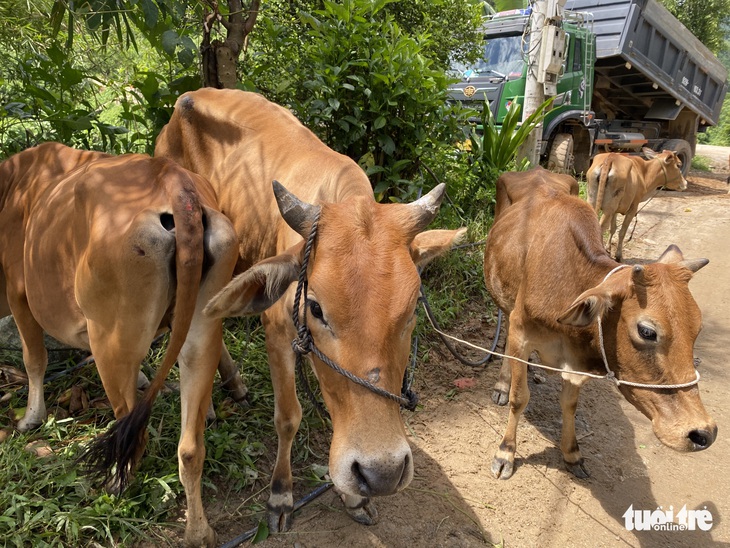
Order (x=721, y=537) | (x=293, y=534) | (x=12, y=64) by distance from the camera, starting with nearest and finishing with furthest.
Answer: (x=293, y=534) < (x=721, y=537) < (x=12, y=64)

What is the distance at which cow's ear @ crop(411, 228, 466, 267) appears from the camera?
230 centimetres

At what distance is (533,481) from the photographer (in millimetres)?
3441

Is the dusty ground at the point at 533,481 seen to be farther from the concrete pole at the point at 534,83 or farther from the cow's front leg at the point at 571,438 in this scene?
the concrete pole at the point at 534,83

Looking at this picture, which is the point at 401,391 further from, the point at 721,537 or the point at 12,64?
the point at 12,64

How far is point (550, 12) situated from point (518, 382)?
19.6 feet

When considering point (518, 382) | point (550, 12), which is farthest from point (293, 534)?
point (550, 12)

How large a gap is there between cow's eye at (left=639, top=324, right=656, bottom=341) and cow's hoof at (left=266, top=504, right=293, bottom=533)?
2064 millimetres

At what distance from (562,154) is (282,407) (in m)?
9.80

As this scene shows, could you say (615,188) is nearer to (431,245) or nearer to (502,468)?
(502,468)

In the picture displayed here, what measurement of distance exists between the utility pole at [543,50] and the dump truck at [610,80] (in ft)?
3.32

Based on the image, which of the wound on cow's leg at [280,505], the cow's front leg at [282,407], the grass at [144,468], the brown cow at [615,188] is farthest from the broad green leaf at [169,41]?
the brown cow at [615,188]

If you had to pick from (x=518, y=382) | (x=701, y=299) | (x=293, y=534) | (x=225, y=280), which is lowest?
(x=701, y=299)

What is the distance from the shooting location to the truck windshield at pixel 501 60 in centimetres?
1017

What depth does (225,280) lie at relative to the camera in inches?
99.3
